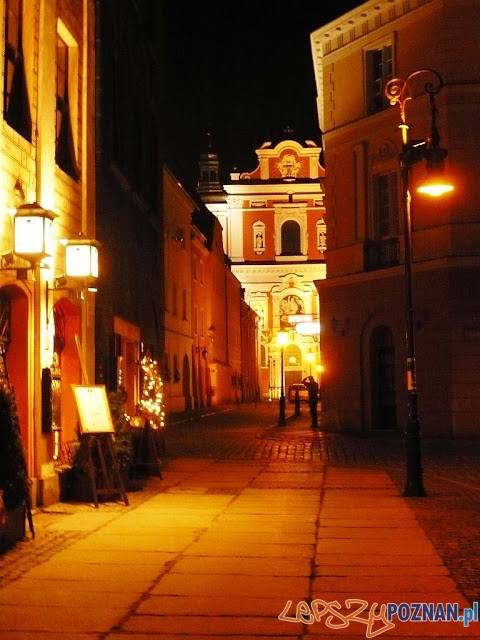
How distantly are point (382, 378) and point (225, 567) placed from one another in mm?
18184

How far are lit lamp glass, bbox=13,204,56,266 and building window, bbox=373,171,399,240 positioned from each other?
16.1 m

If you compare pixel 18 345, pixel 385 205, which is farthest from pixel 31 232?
pixel 385 205

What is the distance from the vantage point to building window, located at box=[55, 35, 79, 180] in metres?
14.0

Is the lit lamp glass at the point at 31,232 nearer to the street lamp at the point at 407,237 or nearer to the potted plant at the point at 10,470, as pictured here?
the potted plant at the point at 10,470

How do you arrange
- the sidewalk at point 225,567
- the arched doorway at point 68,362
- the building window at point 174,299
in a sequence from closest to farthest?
the sidewalk at point 225,567 → the arched doorway at point 68,362 → the building window at point 174,299

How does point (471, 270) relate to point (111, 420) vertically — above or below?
above

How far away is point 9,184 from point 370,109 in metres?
17.2

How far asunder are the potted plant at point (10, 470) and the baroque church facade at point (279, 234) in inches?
2465

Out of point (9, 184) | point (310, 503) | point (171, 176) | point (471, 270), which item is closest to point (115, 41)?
point (9, 184)

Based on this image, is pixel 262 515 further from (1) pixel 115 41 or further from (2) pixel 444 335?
(2) pixel 444 335

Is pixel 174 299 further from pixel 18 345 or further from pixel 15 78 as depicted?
pixel 15 78

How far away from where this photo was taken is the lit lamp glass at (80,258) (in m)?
13.1

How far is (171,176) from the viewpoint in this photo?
3656cm

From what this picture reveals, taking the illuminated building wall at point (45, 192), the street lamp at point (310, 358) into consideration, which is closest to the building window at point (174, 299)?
the street lamp at point (310, 358)
